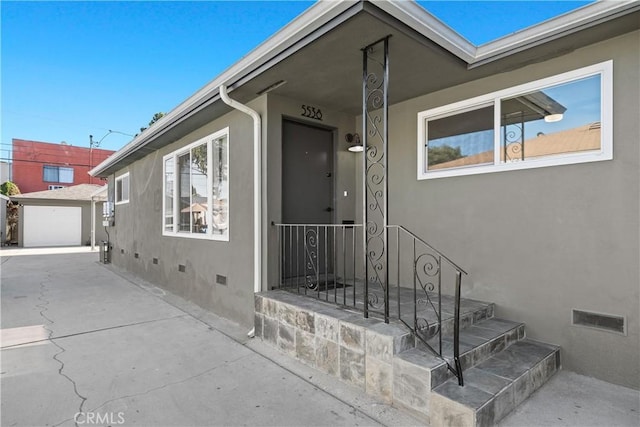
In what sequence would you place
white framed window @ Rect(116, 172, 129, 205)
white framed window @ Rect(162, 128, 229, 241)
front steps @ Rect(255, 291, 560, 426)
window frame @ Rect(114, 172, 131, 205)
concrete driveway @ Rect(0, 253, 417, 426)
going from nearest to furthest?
1. front steps @ Rect(255, 291, 560, 426)
2. concrete driveway @ Rect(0, 253, 417, 426)
3. white framed window @ Rect(162, 128, 229, 241)
4. window frame @ Rect(114, 172, 131, 205)
5. white framed window @ Rect(116, 172, 129, 205)

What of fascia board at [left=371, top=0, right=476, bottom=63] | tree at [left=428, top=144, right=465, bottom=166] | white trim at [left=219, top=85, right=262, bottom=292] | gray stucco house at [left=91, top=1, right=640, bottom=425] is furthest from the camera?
white trim at [left=219, top=85, right=262, bottom=292]

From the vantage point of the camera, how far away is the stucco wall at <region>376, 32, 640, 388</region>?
2576 millimetres

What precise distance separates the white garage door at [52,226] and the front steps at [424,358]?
1971cm

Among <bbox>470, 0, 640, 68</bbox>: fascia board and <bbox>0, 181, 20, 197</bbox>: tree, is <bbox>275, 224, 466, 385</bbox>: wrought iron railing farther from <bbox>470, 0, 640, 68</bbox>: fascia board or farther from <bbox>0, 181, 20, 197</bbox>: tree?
<bbox>0, 181, 20, 197</bbox>: tree

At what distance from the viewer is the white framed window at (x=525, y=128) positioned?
2.77 m

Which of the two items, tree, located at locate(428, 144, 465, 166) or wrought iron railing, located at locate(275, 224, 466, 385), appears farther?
tree, located at locate(428, 144, 465, 166)

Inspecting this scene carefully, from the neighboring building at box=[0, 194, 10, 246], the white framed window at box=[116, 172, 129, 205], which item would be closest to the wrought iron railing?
the white framed window at box=[116, 172, 129, 205]

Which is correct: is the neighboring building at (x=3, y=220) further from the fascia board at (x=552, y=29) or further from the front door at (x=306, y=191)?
the fascia board at (x=552, y=29)

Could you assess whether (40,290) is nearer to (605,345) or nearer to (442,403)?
(442,403)

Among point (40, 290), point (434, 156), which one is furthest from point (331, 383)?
point (40, 290)

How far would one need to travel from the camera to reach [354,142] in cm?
462

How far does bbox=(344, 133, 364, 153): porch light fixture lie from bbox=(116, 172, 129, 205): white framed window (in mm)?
7258

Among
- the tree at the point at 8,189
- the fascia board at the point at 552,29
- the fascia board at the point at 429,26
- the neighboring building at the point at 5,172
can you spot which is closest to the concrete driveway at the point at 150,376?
the fascia board at the point at 429,26

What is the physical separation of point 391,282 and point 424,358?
6.77 feet
